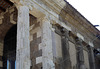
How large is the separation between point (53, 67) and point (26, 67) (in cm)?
186

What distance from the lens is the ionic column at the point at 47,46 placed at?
794cm

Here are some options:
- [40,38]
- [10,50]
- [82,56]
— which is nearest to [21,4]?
[40,38]

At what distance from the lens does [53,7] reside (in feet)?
30.1

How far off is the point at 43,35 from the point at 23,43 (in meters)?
1.65

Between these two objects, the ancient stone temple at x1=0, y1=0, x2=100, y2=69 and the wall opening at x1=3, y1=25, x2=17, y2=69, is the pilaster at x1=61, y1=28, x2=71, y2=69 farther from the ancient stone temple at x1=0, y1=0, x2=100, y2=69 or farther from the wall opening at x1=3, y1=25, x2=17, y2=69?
the wall opening at x1=3, y1=25, x2=17, y2=69

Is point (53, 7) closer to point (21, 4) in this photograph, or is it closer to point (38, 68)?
point (21, 4)

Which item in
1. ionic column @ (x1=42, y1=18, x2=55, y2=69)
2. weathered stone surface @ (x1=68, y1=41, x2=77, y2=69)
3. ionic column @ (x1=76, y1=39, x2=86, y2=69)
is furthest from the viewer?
ionic column @ (x1=76, y1=39, x2=86, y2=69)

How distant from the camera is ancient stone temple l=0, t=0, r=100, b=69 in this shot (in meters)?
7.27

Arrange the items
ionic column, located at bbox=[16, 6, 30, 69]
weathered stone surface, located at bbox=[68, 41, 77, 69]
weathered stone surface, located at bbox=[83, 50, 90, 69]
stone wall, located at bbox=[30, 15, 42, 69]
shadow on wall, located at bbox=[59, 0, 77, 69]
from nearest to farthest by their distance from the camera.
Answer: ionic column, located at bbox=[16, 6, 30, 69] → stone wall, located at bbox=[30, 15, 42, 69] → shadow on wall, located at bbox=[59, 0, 77, 69] → weathered stone surface, located at bbox=[68, 41, 77, 69] → weathered stone surface, located at bbox=[83, 50, 90, 69]

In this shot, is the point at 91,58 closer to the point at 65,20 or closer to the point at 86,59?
the point at 86,59

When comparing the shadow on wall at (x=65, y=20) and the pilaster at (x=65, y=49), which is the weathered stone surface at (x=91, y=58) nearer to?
the shadow on wall at (x=65, y=20)

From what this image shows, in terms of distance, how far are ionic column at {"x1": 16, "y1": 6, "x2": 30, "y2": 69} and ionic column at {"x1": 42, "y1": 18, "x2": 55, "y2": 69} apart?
4.02 feet

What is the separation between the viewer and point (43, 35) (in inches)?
329

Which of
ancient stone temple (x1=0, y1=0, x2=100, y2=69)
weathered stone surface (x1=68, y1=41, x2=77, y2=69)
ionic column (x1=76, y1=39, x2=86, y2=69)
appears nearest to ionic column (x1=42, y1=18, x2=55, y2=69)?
ancient stone temple (x1=0, y1=0, x2=100, y2=69)
